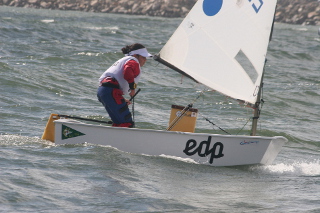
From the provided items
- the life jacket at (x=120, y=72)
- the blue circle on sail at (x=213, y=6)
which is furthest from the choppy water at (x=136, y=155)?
the blue circle on sail at (x=213, y=6)

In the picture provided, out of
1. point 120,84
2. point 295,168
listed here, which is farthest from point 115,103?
point 295,168

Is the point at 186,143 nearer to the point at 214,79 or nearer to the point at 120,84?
the point at 214,79

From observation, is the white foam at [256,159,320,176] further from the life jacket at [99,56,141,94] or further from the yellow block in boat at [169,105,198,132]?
the life jacket at [99,56,141,94]

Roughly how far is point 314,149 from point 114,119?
3085mm

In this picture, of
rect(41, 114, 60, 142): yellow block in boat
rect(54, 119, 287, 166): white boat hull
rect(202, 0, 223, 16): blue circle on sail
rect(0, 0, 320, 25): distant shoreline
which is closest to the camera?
rect(54, 119, 287, 166): white boat hull

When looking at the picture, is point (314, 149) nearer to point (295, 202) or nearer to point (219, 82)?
point (219, 82)

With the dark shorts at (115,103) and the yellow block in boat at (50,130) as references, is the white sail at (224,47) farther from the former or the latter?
the yellow block in boat at (50,130)

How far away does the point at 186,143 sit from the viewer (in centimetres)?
693

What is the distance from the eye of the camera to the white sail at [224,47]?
278 inches

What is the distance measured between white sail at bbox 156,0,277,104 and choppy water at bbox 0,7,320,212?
95 centimetres

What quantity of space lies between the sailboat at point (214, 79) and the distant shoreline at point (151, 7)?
136 ft

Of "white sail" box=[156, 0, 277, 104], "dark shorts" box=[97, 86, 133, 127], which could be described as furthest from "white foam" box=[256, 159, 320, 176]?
"dark shorts" box=[97, 86, 133, 127]

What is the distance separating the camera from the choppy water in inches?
219

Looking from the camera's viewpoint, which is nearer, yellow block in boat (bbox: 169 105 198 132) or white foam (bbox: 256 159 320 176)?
white foam (bbox: 256 159 320 176)
